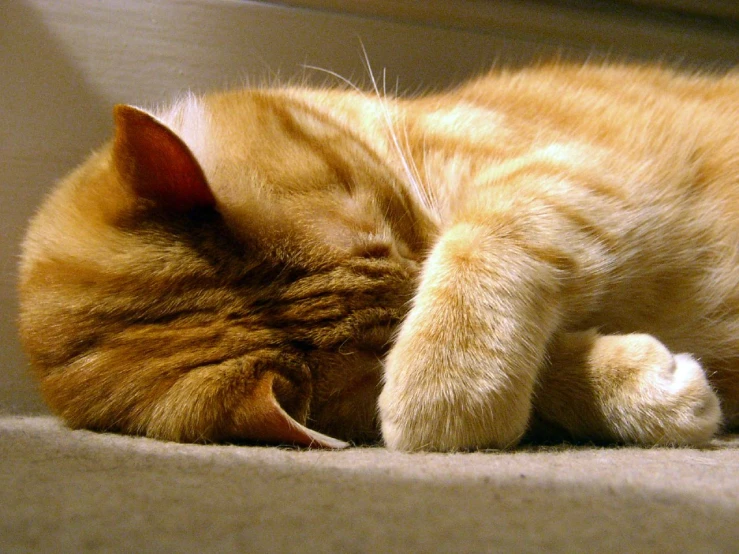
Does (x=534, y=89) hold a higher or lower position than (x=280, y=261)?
higher

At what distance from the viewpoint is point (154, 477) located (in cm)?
62

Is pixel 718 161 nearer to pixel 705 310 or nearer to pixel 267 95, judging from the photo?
pixel 705 310

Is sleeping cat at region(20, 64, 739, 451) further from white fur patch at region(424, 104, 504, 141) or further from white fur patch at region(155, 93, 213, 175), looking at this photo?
white fur patch at region(424, 104, 504, 141)

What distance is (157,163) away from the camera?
800 millimetres

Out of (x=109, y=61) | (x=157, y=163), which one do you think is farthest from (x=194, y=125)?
(x=109, y=61)

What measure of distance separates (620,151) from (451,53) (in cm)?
69

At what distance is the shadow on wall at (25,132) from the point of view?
1.36 meters

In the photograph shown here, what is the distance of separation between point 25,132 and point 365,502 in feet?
3.88

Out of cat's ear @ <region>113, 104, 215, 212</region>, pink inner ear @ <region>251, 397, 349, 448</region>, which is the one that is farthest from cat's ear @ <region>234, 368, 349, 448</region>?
cat's ear @ <region>113, 104, 215, 212</region>

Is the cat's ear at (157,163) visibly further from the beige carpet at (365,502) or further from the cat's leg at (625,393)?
the cat's leg at (625,393)

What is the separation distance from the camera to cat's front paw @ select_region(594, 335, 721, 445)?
0.80 meters

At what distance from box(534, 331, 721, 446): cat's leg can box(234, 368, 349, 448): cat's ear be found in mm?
290

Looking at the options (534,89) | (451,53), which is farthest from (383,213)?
(451,53)

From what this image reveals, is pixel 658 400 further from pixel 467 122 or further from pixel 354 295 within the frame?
pixel 467 122
